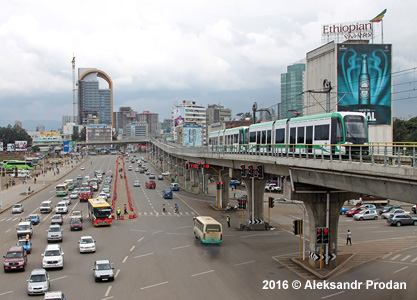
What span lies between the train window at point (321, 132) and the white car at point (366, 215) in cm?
2755

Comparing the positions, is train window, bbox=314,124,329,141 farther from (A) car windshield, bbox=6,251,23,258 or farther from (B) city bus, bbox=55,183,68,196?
(B) city bus, bbox=55,183,68,196

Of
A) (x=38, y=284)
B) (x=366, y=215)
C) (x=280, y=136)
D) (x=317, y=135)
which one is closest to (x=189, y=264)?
(x=38, y=284)

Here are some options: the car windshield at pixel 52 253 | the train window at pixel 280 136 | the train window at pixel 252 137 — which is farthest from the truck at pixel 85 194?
the train window at pixel 280 136

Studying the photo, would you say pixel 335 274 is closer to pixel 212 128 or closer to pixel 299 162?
pixel 299 162

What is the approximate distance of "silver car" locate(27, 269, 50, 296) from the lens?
2408 centimetres

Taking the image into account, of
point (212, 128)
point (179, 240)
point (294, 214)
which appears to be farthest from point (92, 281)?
point (212, 128)

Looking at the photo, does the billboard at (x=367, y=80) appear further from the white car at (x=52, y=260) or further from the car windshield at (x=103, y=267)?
the car windshield at (x=103, y=267)

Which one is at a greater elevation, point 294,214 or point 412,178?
point 412,178

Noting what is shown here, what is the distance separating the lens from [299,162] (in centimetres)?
2988

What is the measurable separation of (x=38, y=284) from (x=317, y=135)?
19.8 m

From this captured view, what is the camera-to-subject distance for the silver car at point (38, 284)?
79.0ft

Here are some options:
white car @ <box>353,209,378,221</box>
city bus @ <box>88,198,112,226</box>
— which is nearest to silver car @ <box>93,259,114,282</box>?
city bus @ <box>88,198,112,226</box>

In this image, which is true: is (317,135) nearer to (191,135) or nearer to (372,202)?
(372,202)

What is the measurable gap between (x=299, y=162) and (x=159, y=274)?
11691 mm
